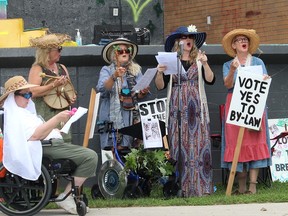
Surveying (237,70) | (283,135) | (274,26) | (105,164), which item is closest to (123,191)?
(105,164)

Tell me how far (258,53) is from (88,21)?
14.0 feet

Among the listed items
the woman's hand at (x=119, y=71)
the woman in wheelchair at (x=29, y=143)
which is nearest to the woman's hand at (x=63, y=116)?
the woman in wheelchair at (x=29, y=143)

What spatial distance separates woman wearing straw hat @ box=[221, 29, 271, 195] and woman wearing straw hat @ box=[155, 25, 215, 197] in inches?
12.3

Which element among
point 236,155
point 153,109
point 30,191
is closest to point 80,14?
point 153,109

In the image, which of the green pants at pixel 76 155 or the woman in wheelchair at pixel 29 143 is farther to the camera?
the green pants at pixel 76 155

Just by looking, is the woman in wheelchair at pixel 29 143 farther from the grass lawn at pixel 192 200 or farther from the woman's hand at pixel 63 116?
the grass lawn at pixel 192 200

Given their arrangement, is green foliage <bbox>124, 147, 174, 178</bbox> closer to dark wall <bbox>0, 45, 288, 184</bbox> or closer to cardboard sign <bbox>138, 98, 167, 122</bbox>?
cardboard sign <bbox>138, 98, 167, 122</bbox>

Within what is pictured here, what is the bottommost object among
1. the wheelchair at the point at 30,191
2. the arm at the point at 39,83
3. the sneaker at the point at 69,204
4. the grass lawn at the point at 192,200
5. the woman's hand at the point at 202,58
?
the grass lawn at the point at 192,200

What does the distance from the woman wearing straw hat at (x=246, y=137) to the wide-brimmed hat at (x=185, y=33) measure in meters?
0.32

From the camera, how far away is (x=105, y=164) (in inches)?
374

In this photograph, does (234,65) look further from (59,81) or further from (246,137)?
(59,81)

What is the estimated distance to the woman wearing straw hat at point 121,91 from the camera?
9602mm

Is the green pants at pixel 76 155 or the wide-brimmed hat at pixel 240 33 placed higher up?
the wide-brimmed hat at pixel 240 33

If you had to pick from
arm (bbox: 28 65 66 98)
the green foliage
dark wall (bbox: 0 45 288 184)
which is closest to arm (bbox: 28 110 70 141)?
arm (bbox: 28 65 66 98)
